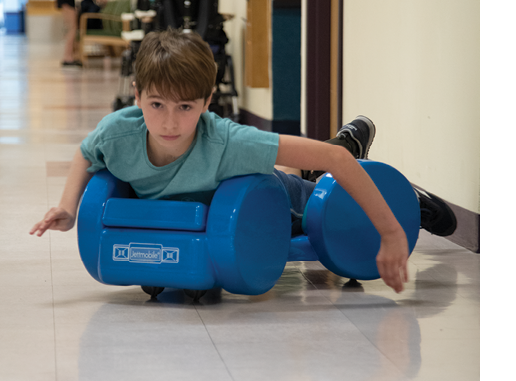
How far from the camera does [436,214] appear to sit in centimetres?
231

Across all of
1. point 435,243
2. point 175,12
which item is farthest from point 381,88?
point 175,12

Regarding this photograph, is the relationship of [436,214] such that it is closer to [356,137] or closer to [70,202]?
[356,137]

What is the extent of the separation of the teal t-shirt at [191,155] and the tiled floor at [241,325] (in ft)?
1.00

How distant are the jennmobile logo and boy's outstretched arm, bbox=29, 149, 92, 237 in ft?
0.44

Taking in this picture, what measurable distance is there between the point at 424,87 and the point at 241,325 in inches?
56.7

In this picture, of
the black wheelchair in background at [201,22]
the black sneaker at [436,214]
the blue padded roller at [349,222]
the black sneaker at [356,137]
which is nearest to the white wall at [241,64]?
the black wheelchair in background at [201,22]

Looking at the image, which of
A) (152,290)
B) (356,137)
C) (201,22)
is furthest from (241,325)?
(201,22)

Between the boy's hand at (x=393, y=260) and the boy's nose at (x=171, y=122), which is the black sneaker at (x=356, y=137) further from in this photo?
the boy's nose at (x=171, y=122)

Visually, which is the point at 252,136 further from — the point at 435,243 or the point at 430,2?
the point at 430,2

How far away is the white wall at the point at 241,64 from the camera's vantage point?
518 cm

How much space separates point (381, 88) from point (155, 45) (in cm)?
175

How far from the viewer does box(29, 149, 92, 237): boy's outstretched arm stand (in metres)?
1.78

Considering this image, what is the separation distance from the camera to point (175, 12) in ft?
17.9

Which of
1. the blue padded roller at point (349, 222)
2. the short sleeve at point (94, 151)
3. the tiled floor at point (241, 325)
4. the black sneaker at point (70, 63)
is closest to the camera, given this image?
the tiled floor at point (241, 325)
